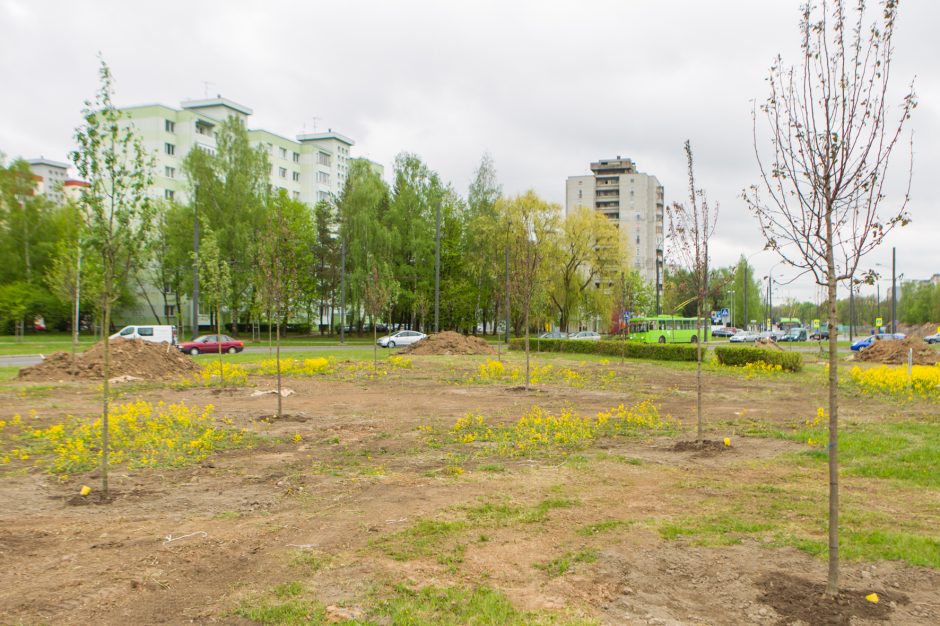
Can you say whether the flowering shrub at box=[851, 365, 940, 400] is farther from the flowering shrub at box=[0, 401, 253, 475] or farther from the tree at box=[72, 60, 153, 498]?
the tree at box=[72, 60, 153, 498]

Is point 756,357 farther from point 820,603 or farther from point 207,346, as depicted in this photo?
point 207,346

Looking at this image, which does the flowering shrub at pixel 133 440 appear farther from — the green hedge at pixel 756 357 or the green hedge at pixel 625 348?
the green hedge at pixel 756 357

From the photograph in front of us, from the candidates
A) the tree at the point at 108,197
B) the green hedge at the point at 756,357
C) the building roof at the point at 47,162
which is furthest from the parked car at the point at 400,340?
the building roof at the point at 47,162

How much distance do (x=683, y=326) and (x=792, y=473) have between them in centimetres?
5257

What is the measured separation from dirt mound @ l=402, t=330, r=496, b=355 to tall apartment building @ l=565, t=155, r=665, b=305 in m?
69.3

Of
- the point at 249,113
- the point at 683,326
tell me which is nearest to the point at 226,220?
the point at 249,113

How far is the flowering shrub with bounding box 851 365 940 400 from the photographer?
15.5 meters

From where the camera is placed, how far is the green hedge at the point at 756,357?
23.7m

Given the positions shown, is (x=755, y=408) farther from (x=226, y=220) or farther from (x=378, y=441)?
(x=226, y=220)

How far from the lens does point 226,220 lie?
48688mm

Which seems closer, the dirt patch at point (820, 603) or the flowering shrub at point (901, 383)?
the dirt patch at point (820, 603)

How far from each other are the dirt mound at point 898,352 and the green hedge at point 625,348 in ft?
29.2

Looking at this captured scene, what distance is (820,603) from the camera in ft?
13.6

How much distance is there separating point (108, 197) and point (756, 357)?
24511mm
